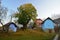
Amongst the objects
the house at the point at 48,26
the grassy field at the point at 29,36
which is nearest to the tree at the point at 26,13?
the house at the point at 48,26

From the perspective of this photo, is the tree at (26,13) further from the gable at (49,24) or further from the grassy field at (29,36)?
the grassy field at (29,36)

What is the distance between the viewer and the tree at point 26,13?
57812 millimetres

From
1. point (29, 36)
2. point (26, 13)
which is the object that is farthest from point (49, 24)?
point (29, 36)

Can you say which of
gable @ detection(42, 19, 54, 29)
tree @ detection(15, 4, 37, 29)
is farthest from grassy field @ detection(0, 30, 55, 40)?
tree @ detection(15, 4, 37, 29)

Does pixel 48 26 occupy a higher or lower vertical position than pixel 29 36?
higher

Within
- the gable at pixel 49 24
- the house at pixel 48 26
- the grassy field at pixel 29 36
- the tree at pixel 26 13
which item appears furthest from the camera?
the tree at pixel 26 13

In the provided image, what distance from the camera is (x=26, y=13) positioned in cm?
5816

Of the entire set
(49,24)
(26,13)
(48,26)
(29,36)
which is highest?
(26,13)

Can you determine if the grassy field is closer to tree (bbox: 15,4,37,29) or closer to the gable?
the gable

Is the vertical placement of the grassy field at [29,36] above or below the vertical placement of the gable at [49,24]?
below

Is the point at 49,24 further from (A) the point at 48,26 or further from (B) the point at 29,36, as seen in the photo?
(B) the point at 29,36

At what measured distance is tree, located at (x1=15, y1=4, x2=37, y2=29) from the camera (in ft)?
190

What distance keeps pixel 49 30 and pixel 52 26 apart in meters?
1.95

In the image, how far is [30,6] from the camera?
5825 centimetres
